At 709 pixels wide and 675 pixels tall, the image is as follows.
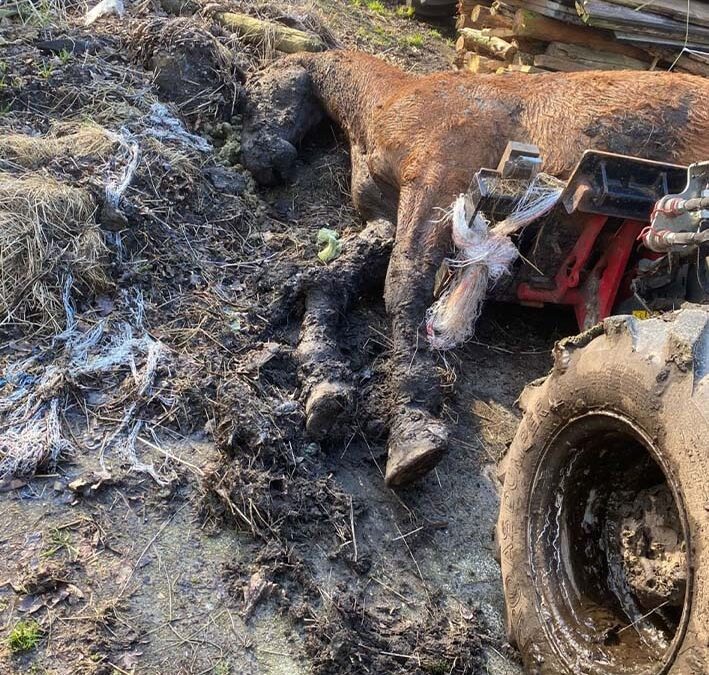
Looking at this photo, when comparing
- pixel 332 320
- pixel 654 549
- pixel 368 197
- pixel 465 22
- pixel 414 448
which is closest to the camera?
pixel 654 549

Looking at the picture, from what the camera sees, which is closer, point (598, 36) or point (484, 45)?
point (598, 36)

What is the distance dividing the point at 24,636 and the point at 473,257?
260cm

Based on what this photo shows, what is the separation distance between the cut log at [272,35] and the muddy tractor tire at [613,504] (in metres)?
4.60

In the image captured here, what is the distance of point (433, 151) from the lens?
4.30 metres

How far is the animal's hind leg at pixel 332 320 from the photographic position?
140 inches

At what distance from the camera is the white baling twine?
11.8 ft

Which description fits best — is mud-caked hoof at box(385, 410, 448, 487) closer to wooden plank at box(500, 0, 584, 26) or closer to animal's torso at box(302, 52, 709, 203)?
animal's torso at box(302, 52, 709, 203)

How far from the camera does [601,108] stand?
4000mm

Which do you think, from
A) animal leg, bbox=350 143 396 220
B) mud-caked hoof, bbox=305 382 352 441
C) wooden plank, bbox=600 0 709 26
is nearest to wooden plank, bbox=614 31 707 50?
wooden plank, bbox=600 0 709 26

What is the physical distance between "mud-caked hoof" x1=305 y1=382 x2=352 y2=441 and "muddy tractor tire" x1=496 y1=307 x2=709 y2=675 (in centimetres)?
89

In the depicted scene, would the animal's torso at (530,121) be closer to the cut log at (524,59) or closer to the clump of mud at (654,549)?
the cut log at (524,59)

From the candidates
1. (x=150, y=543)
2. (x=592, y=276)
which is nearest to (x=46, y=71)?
(x=150, y=543)

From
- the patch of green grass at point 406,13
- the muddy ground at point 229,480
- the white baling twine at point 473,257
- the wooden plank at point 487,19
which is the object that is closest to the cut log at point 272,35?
the wooden plank at point 487,19

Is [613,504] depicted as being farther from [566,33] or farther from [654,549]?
[566,33]
